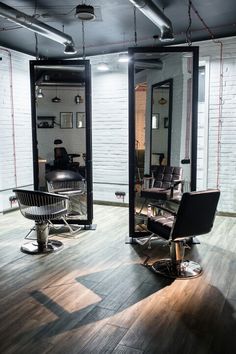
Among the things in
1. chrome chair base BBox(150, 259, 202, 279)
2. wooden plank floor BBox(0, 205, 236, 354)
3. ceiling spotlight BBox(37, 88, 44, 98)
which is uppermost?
ceiling spotlight BBox(37, 88, 44, 98)

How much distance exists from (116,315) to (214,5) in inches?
148

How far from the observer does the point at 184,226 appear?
315 centimetres

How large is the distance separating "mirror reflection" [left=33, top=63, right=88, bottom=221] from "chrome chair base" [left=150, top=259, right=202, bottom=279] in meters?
1.82

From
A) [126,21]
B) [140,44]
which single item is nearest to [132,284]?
[126,21]

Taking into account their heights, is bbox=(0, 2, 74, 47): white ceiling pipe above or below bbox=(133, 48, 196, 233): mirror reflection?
above

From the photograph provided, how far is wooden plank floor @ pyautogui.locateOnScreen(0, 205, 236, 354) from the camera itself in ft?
7.40

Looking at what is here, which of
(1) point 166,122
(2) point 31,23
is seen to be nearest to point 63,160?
(1) point 166,122

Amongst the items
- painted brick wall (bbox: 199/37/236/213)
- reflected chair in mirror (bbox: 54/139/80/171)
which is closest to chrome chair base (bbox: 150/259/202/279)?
painted brick wall (bbox: 199/37/236/213)

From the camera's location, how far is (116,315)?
2.59 m

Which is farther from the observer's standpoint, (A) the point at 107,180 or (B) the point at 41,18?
(A) the point at 107,180

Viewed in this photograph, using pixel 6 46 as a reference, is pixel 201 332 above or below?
below

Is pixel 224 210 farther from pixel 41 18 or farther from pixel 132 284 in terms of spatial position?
pixel 41 18

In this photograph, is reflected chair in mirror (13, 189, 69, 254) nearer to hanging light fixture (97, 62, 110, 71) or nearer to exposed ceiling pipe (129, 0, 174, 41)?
exposed ceiling pipe (129, 0, 174, 41)

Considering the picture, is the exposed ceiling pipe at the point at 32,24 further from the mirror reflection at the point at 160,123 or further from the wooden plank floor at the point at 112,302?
the wooden plank floor at the point at 112,302
